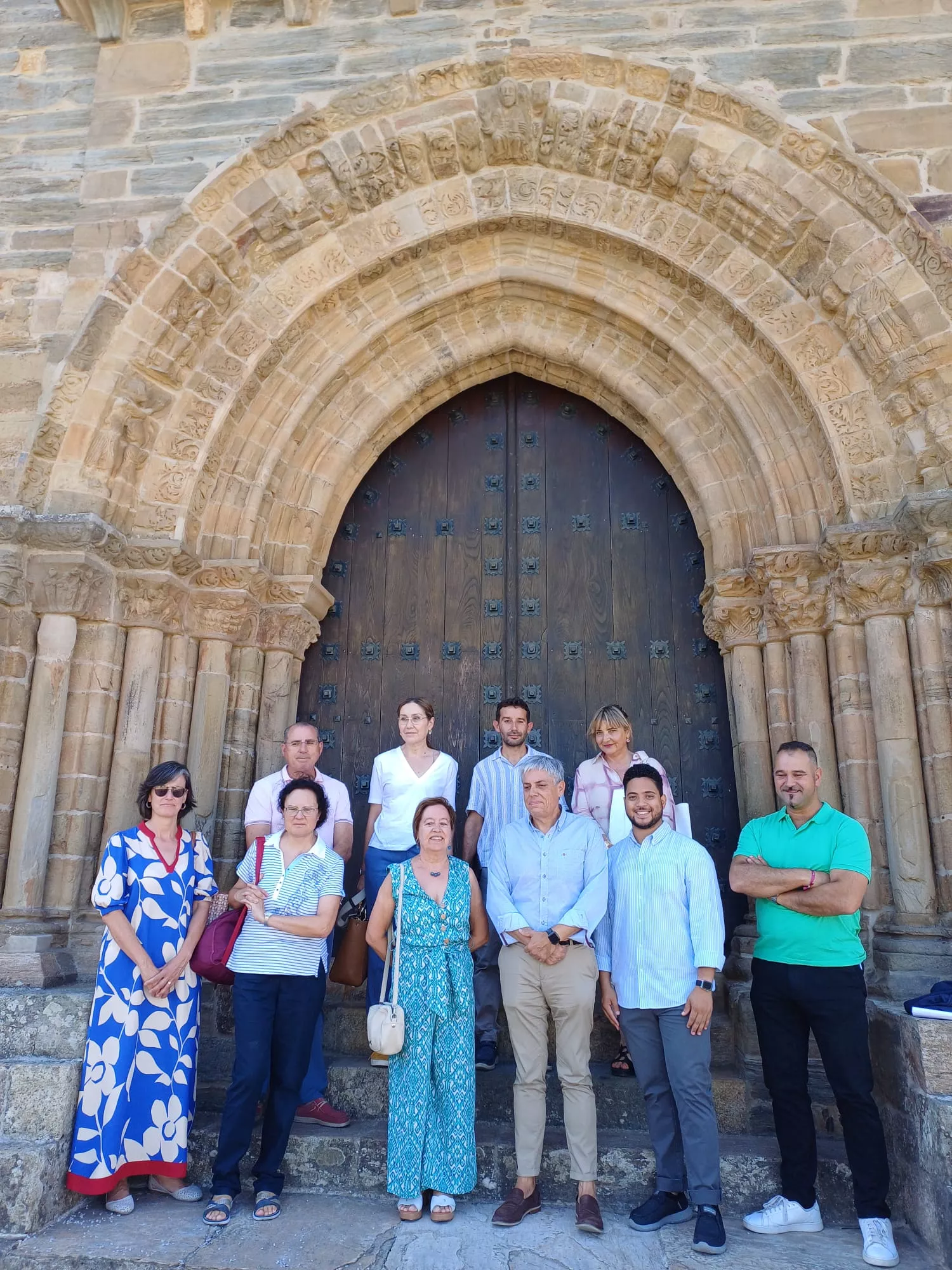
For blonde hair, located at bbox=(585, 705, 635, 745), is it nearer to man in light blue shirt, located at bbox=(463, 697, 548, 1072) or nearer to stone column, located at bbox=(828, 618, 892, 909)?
man in light blue shirt, located at bbox=(463, 697, 548, 1072)

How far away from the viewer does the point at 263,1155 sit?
11.0 ft

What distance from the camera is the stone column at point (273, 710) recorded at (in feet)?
16.8

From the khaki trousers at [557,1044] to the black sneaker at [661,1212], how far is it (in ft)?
0.68

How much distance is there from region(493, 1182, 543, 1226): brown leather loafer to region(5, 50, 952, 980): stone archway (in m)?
2.10

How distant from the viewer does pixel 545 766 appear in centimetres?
360

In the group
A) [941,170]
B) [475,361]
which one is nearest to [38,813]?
[475,361]

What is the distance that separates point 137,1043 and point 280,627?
242 centimetres

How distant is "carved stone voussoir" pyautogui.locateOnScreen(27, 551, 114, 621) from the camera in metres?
4.60

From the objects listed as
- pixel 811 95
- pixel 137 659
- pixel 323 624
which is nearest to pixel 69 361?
pixel 137 659

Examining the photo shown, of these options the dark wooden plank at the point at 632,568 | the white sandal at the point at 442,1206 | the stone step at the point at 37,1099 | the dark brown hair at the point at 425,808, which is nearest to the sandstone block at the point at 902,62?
the dark wooden plank at the point at 632,568

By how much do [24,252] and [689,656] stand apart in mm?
4640

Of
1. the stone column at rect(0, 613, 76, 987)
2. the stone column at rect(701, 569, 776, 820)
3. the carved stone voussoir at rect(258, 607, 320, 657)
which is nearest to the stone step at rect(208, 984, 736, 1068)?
the stone column at rect(0, 613, 76, 987)

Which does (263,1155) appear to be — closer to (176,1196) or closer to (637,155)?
(176,1196)

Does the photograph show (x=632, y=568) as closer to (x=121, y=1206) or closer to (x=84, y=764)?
(x=84, y=764)
